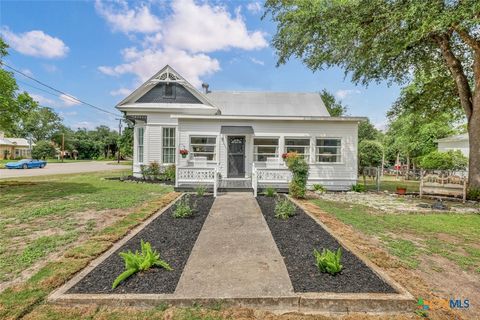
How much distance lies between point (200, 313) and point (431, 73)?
683 inches

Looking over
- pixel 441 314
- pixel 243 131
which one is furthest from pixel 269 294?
pixel 243 131

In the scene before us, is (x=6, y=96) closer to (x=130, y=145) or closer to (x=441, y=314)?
(x=441, y=314)

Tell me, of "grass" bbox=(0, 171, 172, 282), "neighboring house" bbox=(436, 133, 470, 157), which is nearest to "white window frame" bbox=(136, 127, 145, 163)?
"grass" bbox=(0, 171, 172, 282)

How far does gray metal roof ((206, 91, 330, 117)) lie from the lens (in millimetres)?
15500

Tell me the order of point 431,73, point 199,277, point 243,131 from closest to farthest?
point 199,277 → point 243,131 → point 431,73

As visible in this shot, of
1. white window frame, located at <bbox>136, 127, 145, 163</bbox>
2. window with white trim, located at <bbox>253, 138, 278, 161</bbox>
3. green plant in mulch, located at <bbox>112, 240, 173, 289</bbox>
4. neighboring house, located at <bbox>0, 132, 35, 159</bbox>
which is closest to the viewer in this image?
green plant in mulch, located at <bbox>112, 240, 173, 289</bbox>

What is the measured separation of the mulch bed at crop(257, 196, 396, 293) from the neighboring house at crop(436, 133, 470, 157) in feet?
75.4

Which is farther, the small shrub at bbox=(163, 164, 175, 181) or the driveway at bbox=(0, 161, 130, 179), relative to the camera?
the driveway at bbox=(0, 161, 130, 179)

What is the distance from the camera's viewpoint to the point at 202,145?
41.2 feet

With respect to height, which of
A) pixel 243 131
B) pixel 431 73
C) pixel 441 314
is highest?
pixel 431 73

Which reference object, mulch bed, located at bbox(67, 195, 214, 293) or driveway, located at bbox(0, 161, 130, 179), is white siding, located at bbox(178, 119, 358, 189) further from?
driveway, located at bbox(0, 161, 130, 179)

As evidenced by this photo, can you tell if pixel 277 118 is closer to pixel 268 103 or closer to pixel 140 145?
pixel 268 103

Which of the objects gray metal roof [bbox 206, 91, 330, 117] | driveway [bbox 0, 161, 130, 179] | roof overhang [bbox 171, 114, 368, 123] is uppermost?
gray metal roof [bbox 206, 91, 330, 117]

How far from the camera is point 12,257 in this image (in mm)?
3898
